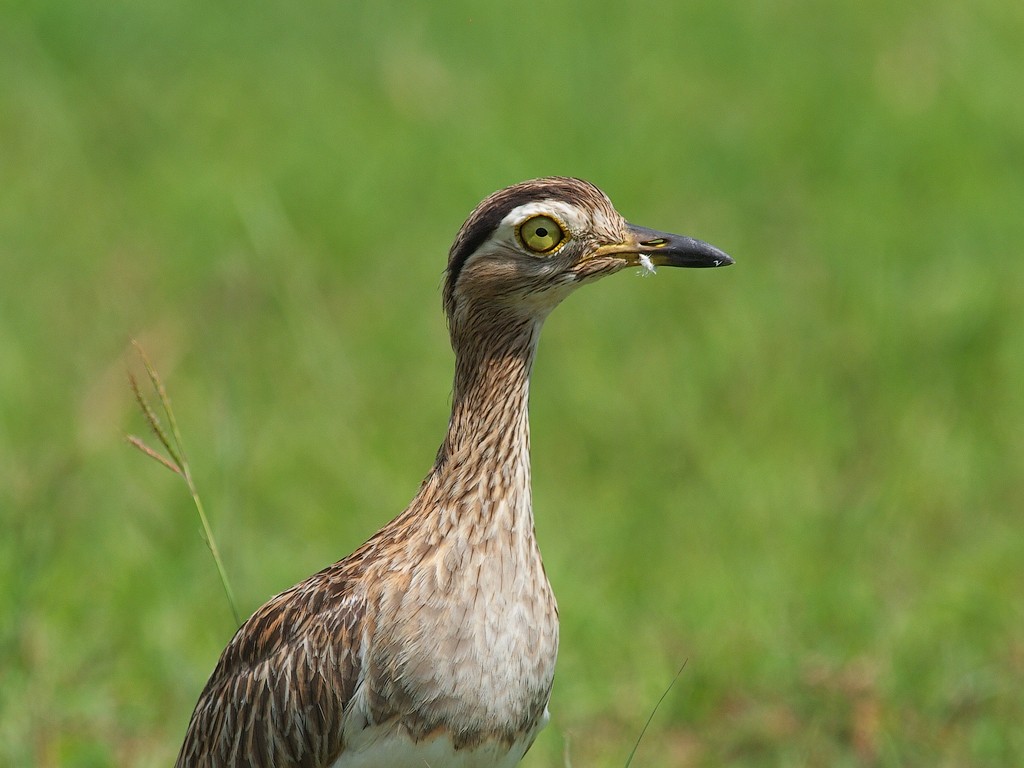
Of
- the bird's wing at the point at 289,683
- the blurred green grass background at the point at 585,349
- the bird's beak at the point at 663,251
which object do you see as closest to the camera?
the bird's wing at the point at 289,683

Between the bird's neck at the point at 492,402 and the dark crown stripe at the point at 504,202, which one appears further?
the bird's neck at the point at 492,402

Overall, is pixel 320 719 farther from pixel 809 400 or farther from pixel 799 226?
pixel 799 226

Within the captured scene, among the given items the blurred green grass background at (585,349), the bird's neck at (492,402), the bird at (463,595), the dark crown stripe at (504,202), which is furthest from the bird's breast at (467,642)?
the blurred green grass background at (585,349)

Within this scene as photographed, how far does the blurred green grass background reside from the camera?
6812 mm

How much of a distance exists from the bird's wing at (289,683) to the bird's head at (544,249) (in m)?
0.84

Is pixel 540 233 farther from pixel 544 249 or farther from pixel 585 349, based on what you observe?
pixel 585 349

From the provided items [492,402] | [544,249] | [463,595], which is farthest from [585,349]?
[463,595]

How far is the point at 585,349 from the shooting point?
9914 mm

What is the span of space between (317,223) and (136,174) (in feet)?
5.40

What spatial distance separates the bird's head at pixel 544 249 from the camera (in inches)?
178

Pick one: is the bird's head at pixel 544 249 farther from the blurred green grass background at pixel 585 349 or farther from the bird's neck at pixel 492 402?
the blurred green grass background at pixel 585 349

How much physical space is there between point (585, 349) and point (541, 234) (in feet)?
17.7

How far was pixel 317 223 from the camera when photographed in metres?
11.4

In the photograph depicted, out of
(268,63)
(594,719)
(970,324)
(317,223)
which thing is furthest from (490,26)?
(594,719)
